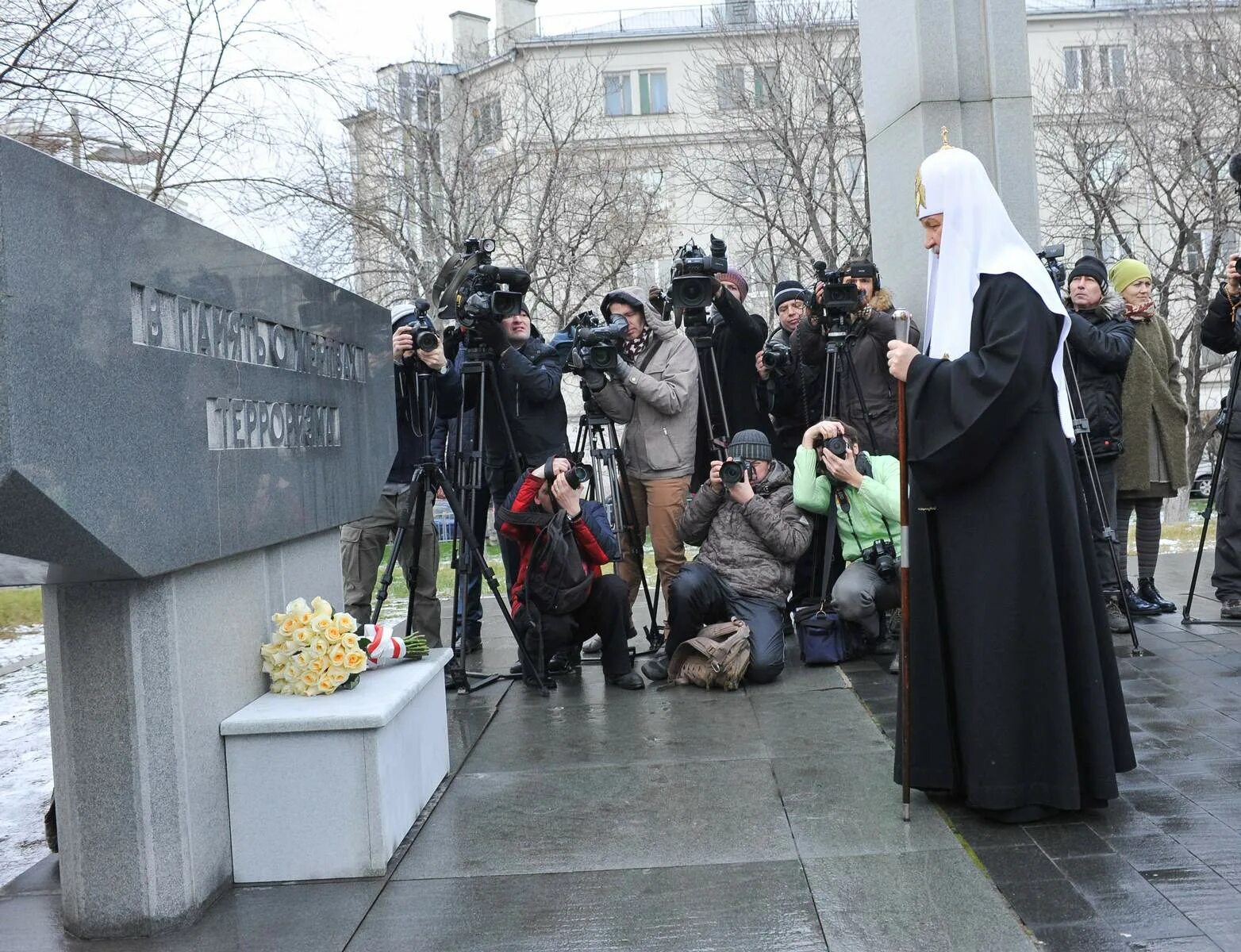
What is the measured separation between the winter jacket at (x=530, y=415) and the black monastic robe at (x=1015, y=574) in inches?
122

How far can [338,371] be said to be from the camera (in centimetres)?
491

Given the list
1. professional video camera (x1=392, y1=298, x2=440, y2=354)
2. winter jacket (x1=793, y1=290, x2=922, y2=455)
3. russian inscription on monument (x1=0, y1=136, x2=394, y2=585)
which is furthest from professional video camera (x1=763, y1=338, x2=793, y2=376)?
russian inscription on monument (x1=0, y1=136, x2=394, y2=585)

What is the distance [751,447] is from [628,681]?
140 centimetres

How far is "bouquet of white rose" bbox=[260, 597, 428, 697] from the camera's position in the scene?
4066 millimetres

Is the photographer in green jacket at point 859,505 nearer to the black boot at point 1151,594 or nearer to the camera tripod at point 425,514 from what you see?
the camera tripod at point 425,514

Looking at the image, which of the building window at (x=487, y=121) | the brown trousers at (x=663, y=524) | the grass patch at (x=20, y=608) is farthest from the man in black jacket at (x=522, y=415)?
the building window at (x=487, y=121)

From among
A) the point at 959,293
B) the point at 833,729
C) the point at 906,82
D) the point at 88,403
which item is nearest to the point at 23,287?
the point at 88,403

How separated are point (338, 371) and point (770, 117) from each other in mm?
19488

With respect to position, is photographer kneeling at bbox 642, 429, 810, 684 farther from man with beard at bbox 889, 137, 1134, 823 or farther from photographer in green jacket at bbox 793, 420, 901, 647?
man with beard at bbox 889, 137, 1134, 823

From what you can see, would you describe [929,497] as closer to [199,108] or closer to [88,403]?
[88,403]

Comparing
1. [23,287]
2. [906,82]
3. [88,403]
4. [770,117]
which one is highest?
[770,117]

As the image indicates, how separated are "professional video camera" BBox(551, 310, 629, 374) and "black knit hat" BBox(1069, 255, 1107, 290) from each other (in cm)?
271

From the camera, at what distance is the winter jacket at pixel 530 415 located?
269 inches

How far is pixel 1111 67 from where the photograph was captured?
2258cm
